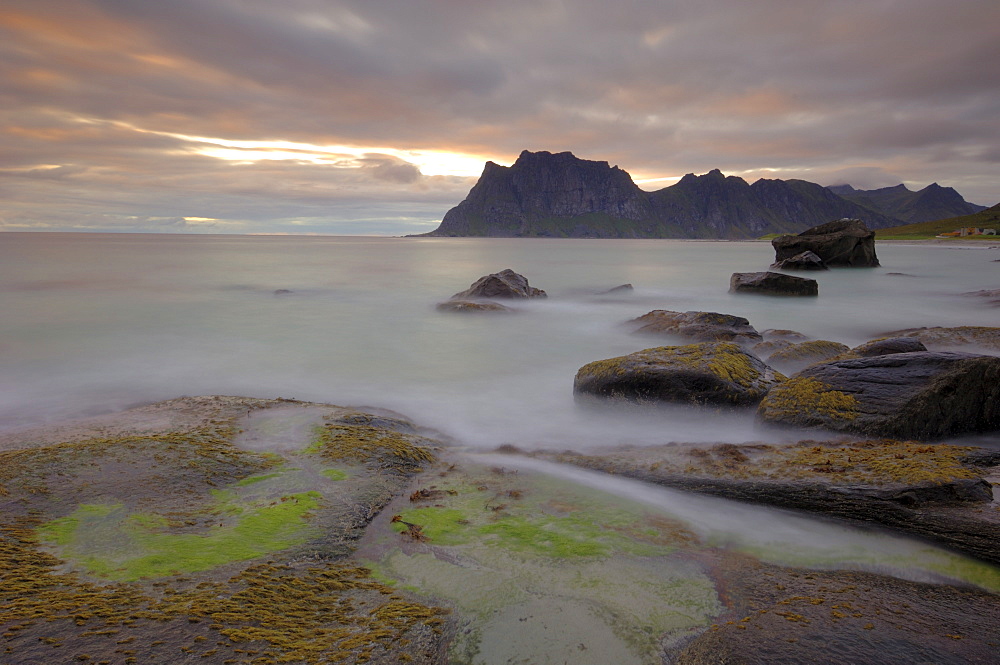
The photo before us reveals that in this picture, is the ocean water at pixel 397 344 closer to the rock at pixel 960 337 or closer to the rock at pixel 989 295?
the rock at pixel 989 295

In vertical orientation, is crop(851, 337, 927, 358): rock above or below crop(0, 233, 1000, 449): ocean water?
above

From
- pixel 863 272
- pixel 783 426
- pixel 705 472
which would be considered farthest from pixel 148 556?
pixel 863 272

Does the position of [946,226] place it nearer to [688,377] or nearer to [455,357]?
[455,357]

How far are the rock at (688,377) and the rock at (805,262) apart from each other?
40361 mm

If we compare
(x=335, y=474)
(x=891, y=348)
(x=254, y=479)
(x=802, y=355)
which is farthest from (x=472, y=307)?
(x=254, y=479)

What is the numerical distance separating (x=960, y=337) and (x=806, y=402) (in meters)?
10.7

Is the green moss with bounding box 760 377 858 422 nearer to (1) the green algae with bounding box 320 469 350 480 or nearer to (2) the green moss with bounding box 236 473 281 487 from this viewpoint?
(1) the green algae with bounding box 320 469 350 480

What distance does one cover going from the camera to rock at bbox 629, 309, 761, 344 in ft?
48.5

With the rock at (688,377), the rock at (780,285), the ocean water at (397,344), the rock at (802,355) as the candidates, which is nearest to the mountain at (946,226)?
the ocean water at (397,344)

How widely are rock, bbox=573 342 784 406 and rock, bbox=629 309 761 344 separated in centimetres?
463

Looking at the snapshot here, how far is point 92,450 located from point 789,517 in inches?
321

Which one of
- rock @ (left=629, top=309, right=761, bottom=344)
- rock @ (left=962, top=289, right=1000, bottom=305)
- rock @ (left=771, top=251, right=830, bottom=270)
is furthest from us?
rock @ (left=771, top=251, right=830, bottom=270)

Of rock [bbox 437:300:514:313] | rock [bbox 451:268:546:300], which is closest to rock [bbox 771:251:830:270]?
rock [bbox 451:268:546:300]

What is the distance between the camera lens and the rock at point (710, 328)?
14773 millimetres
